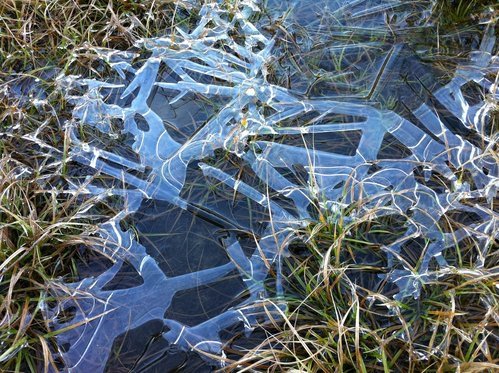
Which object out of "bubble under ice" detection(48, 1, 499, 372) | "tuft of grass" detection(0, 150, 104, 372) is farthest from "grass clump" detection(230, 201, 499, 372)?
"tuft of grass" detection(0, 150, 104, 372)

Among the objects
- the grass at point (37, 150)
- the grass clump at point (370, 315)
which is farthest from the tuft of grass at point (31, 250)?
the grass clump at point (370, 315)

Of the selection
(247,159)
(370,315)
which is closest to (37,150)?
(247,159)

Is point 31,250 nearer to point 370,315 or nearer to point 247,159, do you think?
point 247,159

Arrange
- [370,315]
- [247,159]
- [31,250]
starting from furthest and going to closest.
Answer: [247,159], [31,250], [370,315]

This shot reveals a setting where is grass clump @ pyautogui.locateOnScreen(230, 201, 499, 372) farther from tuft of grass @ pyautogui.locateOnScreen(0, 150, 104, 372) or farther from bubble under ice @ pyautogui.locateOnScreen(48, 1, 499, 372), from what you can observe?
tuft of grass @ pyautogui.locateOnScreen(0, 150, 104, 372)

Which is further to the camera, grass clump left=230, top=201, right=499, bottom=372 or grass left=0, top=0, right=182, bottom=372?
grass left=0, top=0, right=182, bottom=372

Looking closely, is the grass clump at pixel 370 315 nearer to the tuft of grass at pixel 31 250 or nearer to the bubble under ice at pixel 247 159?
the bubble under ice at pixel 247 159

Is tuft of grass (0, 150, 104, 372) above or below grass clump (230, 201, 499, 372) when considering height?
below

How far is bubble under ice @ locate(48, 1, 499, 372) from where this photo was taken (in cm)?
166

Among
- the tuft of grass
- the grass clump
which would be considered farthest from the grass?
the grass clump

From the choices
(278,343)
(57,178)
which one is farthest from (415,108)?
(57,178)

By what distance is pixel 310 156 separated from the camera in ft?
6.36

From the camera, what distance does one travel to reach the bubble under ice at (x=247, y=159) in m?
1.66

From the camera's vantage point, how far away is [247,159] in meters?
1.96
